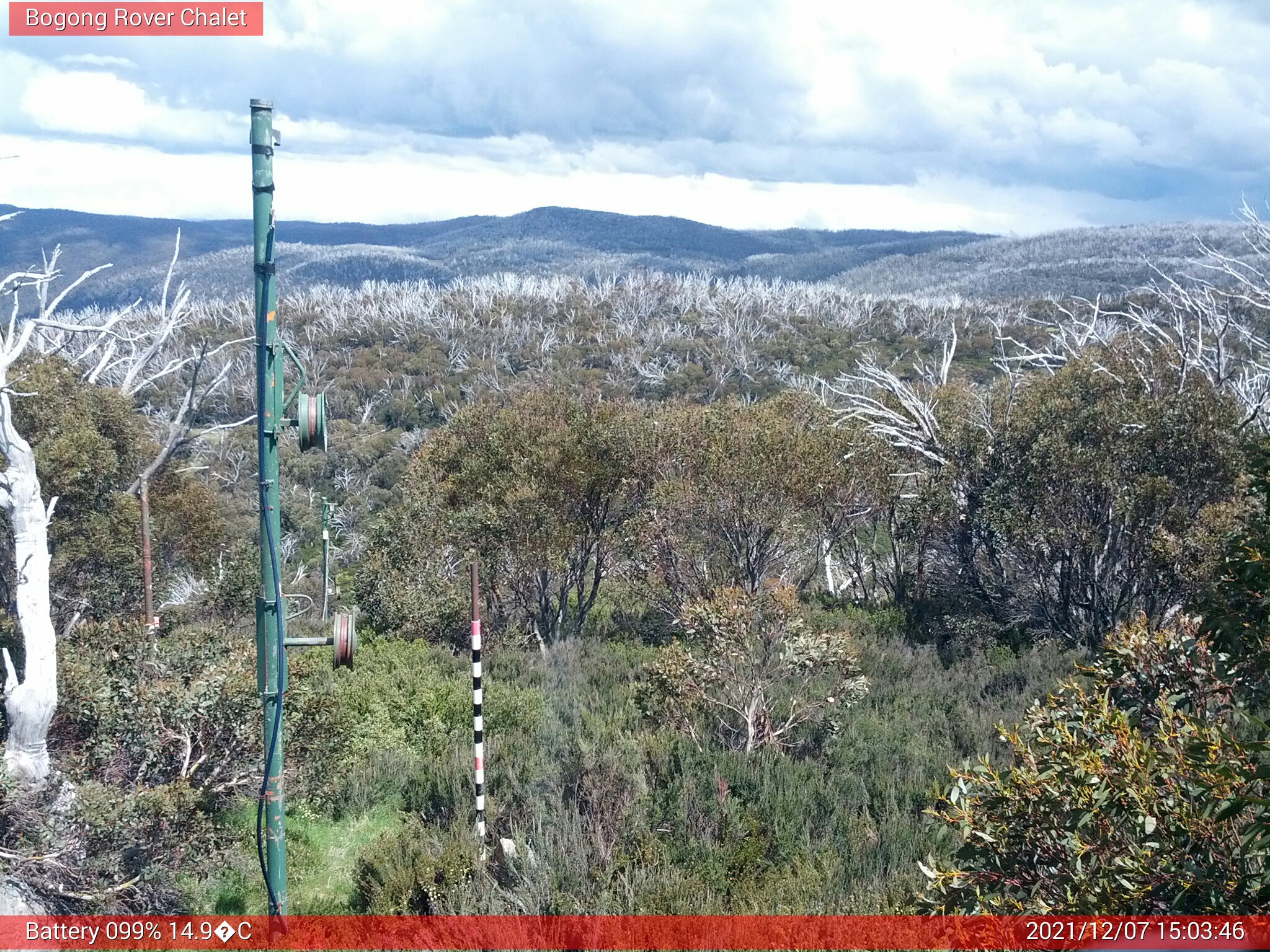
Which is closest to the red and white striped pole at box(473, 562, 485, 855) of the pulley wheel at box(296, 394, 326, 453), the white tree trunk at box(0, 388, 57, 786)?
the pulley wheel at box(296, 394, 326, 453)

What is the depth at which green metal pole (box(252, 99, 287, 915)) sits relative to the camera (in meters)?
5.77

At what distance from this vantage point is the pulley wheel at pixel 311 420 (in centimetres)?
572

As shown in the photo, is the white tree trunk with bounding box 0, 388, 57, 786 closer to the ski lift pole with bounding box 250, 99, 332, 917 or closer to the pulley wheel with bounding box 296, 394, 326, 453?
the ski lift pole with bounding box 250, 99, 332, 917

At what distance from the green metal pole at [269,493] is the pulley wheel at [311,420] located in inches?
6.8

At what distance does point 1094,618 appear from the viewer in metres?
16.3

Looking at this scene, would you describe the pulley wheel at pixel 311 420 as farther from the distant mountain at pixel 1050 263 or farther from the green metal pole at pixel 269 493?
the distant mountain at pixel 1050 263

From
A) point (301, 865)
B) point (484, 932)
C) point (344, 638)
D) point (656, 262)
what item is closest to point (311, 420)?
point (344, 638)

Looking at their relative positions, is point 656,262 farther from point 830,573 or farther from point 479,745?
point 479,745

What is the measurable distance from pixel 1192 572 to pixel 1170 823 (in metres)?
11.3

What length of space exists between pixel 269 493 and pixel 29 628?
4513 mm

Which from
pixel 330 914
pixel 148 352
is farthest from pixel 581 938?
pixel 148 352

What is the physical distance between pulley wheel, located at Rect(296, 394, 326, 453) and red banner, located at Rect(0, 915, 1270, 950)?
9.51 feet

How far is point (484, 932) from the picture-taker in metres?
7.11

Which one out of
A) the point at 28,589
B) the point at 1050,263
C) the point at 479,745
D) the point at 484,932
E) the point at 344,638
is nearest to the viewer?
the point at 344,638
